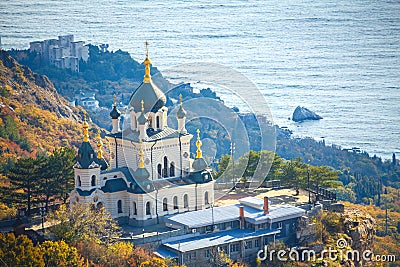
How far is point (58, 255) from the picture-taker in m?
20.9

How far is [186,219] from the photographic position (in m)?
23.3

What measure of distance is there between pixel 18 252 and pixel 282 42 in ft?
146

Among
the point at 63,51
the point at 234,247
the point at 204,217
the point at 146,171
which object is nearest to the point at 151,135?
the point at 146,171

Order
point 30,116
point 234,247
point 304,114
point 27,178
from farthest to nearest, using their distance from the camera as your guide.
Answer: point 304,114 < point 30,116 < point 27,178 < point 234,247

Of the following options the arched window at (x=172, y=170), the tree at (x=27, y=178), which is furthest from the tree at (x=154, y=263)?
the tree at (x=27, y=178)

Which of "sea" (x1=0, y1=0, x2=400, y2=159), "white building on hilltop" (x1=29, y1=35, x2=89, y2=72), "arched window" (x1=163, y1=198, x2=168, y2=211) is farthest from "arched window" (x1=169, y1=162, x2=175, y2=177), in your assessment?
"white building on hilltop" (x1=29, y1=35, x2=89, y2=72)

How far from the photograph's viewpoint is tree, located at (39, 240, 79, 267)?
20859 millimetres

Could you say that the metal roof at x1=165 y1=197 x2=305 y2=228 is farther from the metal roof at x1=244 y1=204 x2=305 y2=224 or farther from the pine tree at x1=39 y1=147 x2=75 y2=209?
the pine tree at x1=39 y1=147 x2=75 y2=209

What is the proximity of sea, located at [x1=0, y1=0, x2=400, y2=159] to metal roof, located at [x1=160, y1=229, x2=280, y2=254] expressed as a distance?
2470 centimetres

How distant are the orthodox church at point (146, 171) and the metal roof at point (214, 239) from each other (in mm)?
1326

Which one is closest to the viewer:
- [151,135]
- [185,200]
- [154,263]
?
[154,263]

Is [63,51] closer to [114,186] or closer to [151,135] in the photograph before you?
[151,135]

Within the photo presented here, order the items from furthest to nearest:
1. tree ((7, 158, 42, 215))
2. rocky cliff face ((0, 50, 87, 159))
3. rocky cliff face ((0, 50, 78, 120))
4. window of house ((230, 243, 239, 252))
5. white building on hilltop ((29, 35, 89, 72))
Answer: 1. white building on hilltop ((29, 35, 89, 72))
2. rocky cliff face ((0, 50, 78, 120))
3. rocky cliff face ((0, 50, 87, 159))
4. tree ((7, 158, 42, 215))
5. window of house ((230, 243, 239, 252))

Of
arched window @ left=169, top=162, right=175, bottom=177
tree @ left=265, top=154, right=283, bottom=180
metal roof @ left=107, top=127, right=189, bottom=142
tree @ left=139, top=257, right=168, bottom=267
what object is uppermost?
metal roof @ left=107, top=127, right=189, bottom=142
